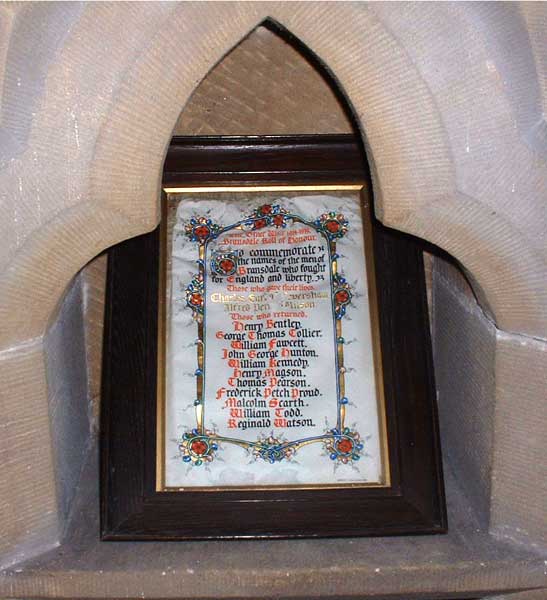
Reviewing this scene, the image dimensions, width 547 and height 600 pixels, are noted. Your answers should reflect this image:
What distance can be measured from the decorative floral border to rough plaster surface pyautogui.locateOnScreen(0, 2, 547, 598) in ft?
0.97

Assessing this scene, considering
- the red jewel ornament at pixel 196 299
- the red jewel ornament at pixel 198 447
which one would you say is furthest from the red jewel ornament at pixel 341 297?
the red jewel ornament at pixel 198 447

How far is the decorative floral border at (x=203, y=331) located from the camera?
66.6 inches

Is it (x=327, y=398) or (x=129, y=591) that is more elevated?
(x=327, y=398)

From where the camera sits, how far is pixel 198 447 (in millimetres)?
1691

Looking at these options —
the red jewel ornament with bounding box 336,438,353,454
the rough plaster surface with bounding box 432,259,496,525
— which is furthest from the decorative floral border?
the rough plaster surface with bounding box 432,259,496,525

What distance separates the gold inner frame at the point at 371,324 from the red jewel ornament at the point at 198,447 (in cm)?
5

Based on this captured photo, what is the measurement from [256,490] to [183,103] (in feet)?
2.30

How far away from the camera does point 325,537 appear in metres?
1.65

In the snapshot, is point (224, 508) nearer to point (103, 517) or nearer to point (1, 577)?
point (103, 517)

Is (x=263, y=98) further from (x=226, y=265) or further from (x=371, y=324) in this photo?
(x=371, y=324)

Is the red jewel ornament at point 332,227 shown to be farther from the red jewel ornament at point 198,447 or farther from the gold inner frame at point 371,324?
the red jewel ornament at point 198,447

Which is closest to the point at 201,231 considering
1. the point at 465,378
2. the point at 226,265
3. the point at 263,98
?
the point at 226,265

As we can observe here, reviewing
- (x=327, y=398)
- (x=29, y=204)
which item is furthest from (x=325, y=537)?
(x=29, y=204)

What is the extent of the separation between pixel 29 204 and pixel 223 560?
690mm
